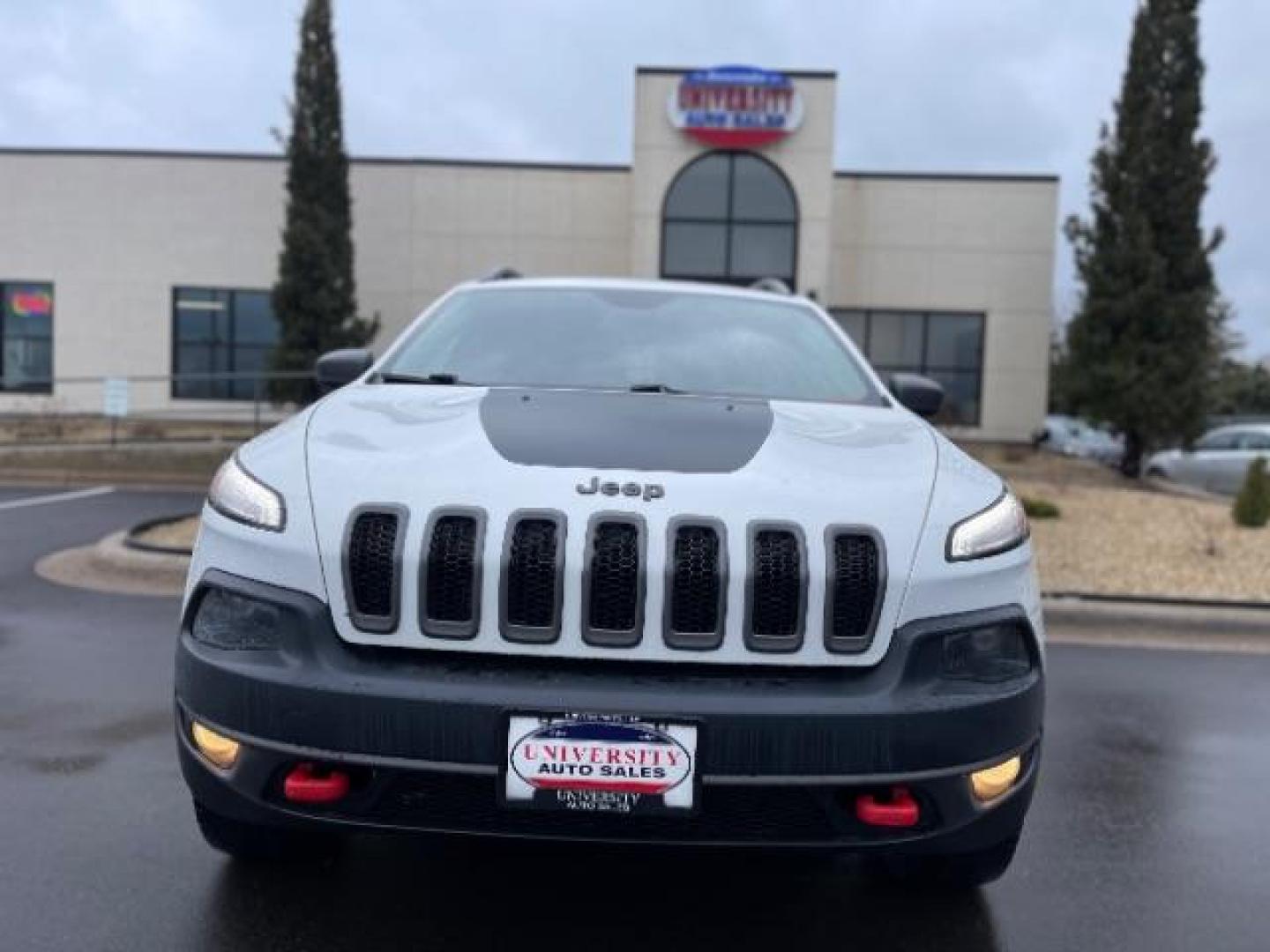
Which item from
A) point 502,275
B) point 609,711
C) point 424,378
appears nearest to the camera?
point 609,711

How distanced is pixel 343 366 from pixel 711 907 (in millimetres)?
2208

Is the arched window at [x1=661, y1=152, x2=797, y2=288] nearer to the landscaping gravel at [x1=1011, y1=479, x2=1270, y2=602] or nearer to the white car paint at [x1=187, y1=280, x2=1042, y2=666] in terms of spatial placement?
the landscaping gravel at [x1=1011, y1=479, x2=1270, y2=602]

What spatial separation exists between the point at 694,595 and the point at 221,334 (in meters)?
24.2

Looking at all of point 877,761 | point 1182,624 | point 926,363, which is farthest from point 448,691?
point 926,363

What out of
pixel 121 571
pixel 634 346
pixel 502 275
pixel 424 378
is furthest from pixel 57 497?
pixel 634 346

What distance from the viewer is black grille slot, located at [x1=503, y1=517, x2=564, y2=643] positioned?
7.67 feet

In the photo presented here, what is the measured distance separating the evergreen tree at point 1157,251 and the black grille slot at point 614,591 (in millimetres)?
17730

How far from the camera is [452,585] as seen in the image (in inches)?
92.7

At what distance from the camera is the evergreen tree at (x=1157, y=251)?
59.2ft

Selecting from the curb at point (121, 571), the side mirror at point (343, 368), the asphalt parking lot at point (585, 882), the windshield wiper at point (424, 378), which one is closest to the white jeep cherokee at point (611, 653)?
the asphalt parking lot at point (585, 882)

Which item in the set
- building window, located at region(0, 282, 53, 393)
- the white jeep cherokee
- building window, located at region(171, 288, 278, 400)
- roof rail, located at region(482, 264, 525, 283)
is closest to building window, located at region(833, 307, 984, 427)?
building window, located at region(171, 288, 278, 400)

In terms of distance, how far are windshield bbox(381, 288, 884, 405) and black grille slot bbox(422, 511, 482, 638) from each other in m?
1.28

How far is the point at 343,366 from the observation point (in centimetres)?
396

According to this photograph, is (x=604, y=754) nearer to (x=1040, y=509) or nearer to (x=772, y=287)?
(x=772, y=287)
